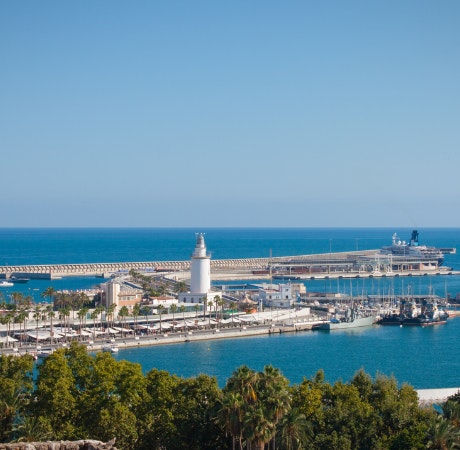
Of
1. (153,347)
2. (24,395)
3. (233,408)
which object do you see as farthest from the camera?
(153,347)

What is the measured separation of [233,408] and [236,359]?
23.4m

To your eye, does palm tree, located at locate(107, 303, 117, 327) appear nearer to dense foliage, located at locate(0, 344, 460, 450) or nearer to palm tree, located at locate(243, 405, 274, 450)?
dense foliage, located at locate(0, 344, 460, 450)

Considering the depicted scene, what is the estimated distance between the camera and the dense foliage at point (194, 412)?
1631cm

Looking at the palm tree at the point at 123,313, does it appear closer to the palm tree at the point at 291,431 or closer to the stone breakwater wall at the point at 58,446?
the palm tree at the point at 291,431

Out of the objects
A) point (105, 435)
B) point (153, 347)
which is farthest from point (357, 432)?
point (153, 347)

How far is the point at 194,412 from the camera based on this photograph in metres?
18.6

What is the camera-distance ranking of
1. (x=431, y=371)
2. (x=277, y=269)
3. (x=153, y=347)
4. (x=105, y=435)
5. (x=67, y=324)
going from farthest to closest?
1. (x=277, y=269)
2. (x=67, y=324)
3. (x=153, y=347)
4. (x=431, y=371)
5. (x=105, y=435)

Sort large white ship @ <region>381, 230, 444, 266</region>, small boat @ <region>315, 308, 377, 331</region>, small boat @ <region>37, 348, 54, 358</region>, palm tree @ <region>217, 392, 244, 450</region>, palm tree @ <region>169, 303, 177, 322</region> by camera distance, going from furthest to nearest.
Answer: large white ship @ <region>381, 230, 444, 266</region> → small boat @ <region>315, 308, 377, 331</region> → palm tree @ <region>169, 303, 177, 322</region> → small boat @ <region>37, 348, 54, 358</region> → palm tree @ <region>217, 392, 244, 450</region>

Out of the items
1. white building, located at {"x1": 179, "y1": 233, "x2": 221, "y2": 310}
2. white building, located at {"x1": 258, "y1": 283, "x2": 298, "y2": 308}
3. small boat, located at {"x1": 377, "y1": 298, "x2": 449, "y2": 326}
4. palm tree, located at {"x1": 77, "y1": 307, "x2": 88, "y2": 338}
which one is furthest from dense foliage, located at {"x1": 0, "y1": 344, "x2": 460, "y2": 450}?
white building, located at {"x1": 258, "y1": 283, "x2": 298, "y2": 308}

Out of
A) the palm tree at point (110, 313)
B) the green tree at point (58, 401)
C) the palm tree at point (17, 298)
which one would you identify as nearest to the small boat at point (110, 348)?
the palm tree at point (110, 313)

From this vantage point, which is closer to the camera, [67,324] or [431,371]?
[431,371]

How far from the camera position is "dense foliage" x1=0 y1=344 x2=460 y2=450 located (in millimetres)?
16312

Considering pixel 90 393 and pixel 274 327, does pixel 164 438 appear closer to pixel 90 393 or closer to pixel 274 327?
pixel 90 393

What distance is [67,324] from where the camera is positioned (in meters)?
46.8
